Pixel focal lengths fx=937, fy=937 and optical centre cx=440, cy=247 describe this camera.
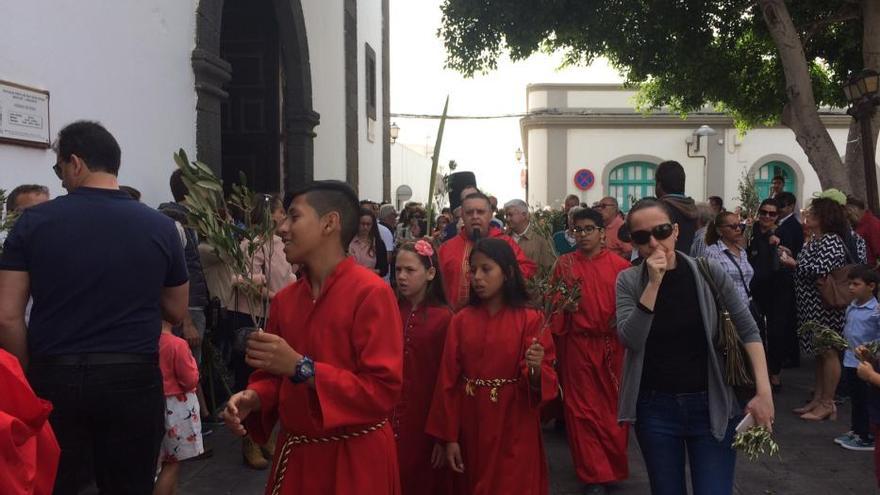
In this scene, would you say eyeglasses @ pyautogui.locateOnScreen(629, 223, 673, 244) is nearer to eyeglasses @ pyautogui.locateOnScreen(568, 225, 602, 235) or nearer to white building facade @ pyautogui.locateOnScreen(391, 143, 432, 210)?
eyeglasses @ pyautogui.locateOnScreen(568, 225, 602, 235)

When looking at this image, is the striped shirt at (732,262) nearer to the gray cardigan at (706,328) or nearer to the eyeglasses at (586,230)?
the eyeglasses at (586,230)

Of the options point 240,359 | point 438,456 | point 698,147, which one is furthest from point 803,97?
point 698,147

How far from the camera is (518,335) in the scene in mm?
4633

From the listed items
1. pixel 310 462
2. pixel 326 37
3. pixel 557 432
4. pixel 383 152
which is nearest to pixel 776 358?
pixel 557 432

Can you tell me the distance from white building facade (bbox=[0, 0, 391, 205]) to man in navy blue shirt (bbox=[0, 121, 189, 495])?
2291 millimetres

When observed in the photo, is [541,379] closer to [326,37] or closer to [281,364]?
[281,364]

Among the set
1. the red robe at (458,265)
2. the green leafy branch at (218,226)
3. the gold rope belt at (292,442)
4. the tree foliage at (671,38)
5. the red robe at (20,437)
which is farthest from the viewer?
the tree foliage at (671,38)

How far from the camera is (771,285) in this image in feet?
30.1

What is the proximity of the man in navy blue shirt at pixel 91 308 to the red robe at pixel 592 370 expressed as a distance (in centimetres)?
284

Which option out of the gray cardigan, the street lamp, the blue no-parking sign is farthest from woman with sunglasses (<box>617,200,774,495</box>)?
the blue no-parking sign

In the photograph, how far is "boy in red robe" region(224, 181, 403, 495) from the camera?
9.60 ft

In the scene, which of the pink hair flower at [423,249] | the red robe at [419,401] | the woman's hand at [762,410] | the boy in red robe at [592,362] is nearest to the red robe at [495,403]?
the red robe at [419,401]

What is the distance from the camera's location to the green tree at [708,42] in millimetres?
12133

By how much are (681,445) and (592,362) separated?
2352 mm
